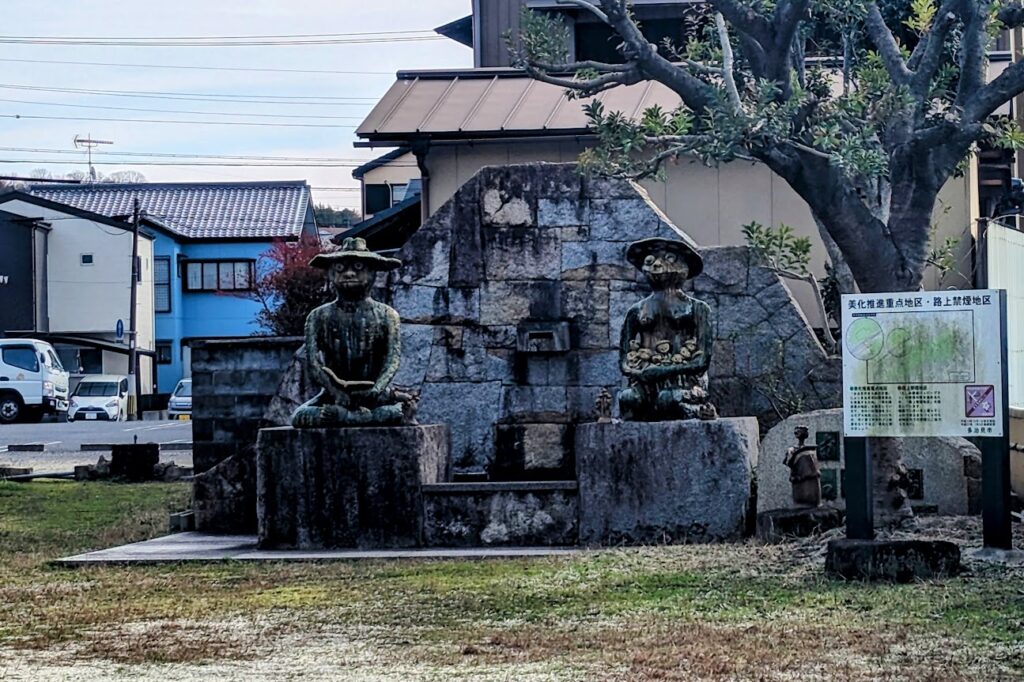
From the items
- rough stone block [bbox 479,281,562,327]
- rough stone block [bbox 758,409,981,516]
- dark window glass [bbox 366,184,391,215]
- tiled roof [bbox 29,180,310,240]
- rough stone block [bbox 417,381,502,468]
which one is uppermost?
tiled roof [bbox 29,180,310,240]

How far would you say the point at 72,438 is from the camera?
1197 inches

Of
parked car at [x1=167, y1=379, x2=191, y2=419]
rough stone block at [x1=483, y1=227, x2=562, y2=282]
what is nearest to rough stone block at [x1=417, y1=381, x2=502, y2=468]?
rough stone block at [x1=483, y1=227, x2=562, y2=282]

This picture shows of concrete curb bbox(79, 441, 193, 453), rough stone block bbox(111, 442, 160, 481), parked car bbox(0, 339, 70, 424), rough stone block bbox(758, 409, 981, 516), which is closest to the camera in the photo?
rough stone block bbox(758, 409, 981, 516)

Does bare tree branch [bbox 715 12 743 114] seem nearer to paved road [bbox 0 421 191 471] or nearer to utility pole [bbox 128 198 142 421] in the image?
paved road [bbox 0 421 191 471]

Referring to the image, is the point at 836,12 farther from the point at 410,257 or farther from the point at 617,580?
the point at 617,580

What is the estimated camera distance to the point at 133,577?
9.98 meters

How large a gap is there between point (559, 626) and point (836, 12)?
664 cm

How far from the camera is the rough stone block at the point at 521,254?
14.2 m

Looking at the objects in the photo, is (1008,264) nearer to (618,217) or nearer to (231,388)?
(618,217)

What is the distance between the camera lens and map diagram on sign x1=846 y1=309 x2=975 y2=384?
30.2 ft

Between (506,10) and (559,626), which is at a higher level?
(506,10)

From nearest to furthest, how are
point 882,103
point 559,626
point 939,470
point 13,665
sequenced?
point 13,665, point 559,626, point 882,103, point 939,470

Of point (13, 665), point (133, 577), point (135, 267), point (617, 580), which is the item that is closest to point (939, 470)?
point (617, 580)

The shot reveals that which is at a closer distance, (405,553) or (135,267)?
(405,553)
